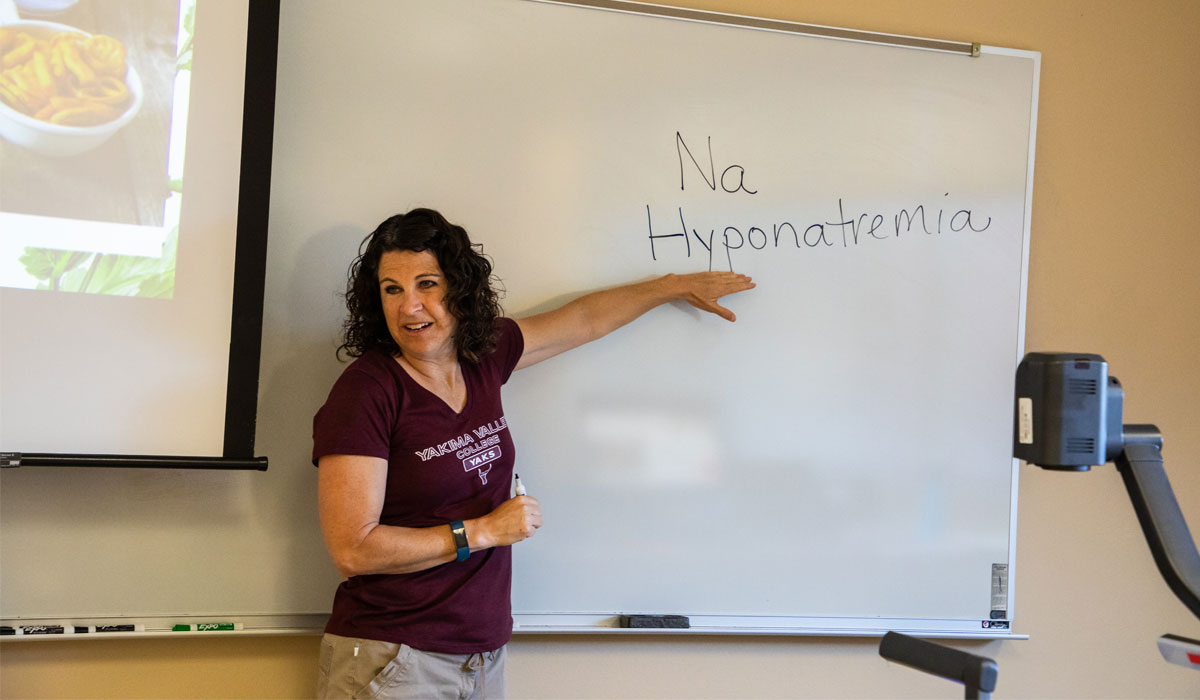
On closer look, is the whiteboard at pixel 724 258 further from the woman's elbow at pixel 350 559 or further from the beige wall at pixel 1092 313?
the woman's elbow at pixel 350 559

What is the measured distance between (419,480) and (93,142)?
0.89 meters

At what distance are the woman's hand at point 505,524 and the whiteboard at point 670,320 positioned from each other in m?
0.33

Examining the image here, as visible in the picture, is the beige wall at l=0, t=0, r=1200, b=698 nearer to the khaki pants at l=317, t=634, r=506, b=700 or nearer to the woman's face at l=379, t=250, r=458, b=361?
the khaki pants at l=317, t=634, r=506, b=700

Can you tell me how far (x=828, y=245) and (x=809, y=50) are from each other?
17.8 inches

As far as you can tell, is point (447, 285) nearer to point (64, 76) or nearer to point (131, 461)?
point (131, 461)

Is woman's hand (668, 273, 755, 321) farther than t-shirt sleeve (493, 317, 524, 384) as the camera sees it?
Yes

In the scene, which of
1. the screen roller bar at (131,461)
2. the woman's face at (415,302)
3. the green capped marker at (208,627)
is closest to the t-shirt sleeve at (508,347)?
the woman's face at (415,302)

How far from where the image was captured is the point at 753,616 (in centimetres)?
201

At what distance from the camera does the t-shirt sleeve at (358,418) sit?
1.46 m

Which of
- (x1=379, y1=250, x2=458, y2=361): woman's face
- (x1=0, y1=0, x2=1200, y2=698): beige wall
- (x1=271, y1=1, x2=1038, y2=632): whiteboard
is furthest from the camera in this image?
(x1=0, y1=0, x2=1200, y2=698): beige wall

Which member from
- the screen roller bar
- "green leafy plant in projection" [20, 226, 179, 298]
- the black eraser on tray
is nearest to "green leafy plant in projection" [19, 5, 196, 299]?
"green leafy plant in projection" [20, 226, 179, 298]

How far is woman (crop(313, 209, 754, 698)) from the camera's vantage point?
58.2 inches

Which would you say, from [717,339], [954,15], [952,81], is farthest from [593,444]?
[954,15]

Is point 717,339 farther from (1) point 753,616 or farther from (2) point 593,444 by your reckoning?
(1) point 753,616
